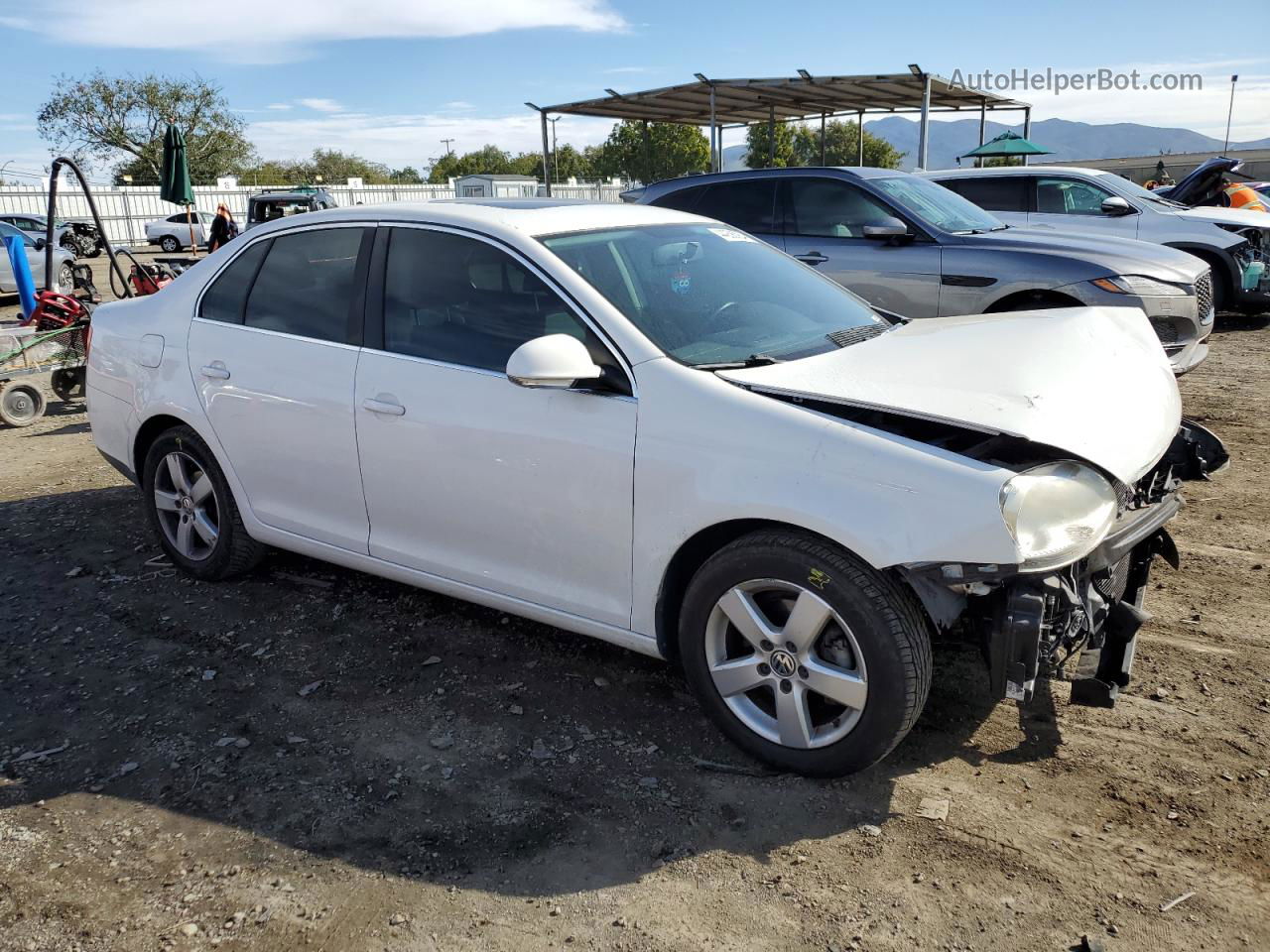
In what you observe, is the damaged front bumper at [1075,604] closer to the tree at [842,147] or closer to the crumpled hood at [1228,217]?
the crumpled hood at [1228,217]

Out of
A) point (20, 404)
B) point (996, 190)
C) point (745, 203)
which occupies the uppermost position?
point (996, 190)

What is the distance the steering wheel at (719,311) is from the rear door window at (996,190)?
8518 mm

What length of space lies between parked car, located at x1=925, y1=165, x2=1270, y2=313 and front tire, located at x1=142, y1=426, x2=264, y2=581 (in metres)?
9.27

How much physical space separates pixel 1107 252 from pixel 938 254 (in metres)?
1.27

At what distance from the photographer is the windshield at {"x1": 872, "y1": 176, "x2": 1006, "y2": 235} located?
25.1 ft

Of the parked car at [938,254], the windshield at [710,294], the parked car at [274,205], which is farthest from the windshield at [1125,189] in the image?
the parked car at [274,205]

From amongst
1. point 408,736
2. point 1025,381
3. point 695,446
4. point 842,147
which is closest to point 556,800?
point 408,736

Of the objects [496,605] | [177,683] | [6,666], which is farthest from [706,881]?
[6,666]

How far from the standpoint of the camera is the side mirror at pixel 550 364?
3049mm

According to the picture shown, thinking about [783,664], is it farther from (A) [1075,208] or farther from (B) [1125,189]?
(B) [1125,189]

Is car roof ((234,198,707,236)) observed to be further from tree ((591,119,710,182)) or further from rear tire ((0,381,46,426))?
tree ((591,119,710,182))

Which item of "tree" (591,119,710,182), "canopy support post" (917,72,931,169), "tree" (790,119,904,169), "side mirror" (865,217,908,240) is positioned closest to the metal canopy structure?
"canopy support post" (917,72,931,169)

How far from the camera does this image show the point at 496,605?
12.0 feet

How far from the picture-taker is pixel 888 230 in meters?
7.43
